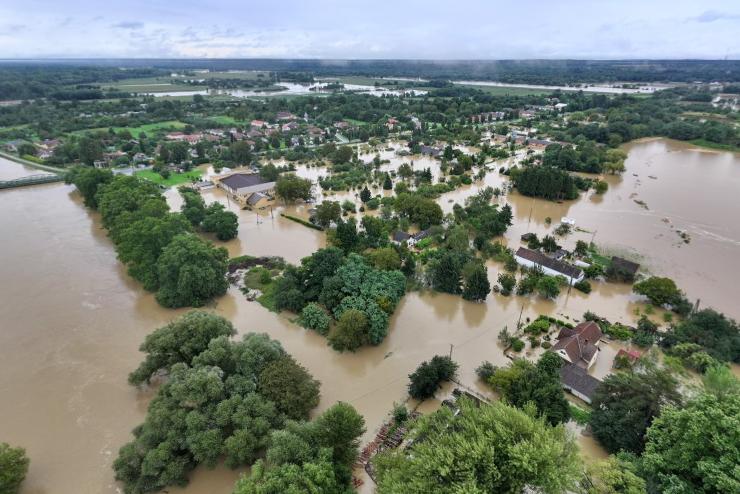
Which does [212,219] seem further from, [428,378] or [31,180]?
[31,180]

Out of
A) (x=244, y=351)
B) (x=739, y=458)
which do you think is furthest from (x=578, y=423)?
(x=244, y=351)

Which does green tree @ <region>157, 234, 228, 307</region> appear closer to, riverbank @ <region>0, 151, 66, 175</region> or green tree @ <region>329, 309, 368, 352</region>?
green tree @ <region>329, 309, 368, 352</region>

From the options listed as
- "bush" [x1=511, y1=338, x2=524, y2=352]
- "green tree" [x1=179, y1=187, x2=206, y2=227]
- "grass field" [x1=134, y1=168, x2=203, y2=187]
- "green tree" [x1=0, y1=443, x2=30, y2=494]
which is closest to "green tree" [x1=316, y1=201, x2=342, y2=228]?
"green tree" [x1=179, y1=187, x2=206, y2=227]

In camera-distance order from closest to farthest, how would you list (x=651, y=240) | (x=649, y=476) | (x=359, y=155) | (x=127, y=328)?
(x=649, y=476)
(x=127, y=328)
(x=651, y=240)
(x=359, y=155)

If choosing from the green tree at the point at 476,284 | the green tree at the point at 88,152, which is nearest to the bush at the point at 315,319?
the green tree at the point at 476,284

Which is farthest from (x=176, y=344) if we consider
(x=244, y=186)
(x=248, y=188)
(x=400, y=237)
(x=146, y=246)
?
(x=244, y=186)

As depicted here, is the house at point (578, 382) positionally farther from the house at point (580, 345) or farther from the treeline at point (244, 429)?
the treeline at point (244, 429)

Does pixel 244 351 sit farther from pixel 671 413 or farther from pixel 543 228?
pixel 543 228
